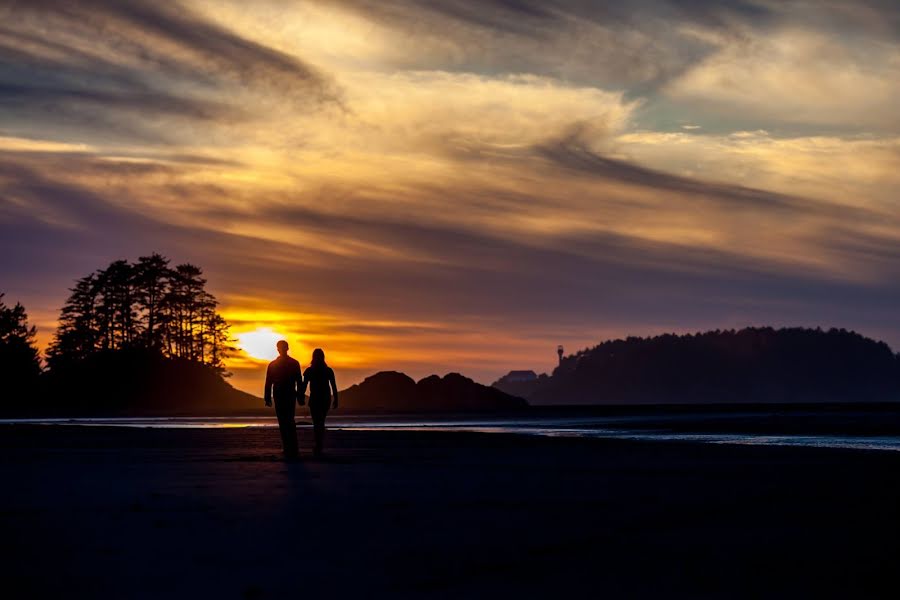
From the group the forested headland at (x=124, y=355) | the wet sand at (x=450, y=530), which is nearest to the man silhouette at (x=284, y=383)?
the wet sand at (x=450, y=530)

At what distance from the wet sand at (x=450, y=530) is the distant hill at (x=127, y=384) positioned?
9115cm

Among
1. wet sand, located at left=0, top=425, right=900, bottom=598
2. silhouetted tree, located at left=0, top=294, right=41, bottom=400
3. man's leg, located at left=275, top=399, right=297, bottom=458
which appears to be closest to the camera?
wet sand, located at left=0, top=425, right=900, bottom=598

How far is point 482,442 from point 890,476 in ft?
52.5

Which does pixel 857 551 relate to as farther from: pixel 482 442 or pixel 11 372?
pixel 11 372

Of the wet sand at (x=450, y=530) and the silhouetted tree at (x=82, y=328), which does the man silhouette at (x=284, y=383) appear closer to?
the wet sand at (x=450, y=530)

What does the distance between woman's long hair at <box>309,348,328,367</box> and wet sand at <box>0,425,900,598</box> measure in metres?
4.64

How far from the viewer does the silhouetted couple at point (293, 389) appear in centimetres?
2412

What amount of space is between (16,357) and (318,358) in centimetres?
8779

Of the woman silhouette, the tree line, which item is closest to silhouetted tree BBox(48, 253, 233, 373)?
the tree line

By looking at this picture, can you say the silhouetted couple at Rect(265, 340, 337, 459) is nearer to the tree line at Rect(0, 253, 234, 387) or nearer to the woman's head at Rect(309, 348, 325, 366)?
the woman's head at Rect(309, 348, 325, 366)

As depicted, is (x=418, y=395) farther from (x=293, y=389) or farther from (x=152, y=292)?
(x=293, y=389)

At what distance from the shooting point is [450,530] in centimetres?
1088

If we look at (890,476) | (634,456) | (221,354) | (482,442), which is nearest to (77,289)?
(221,354)

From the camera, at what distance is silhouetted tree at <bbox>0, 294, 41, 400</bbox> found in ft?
341
